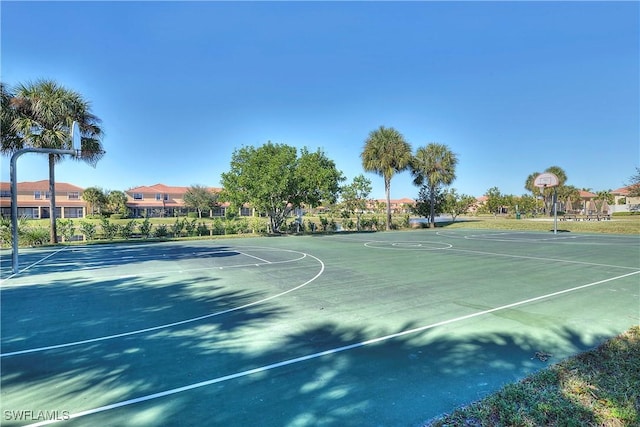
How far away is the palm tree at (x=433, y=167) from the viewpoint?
35.2m

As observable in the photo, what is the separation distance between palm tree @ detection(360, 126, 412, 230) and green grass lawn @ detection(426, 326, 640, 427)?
2858cm

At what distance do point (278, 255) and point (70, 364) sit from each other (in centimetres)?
1062

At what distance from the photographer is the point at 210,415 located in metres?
3.06

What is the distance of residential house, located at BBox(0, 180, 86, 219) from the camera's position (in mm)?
53125

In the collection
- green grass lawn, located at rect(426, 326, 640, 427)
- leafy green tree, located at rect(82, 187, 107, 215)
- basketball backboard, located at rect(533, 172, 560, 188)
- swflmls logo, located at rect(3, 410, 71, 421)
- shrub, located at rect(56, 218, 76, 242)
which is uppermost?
leafy green tree, located at rect(82, 187, 107, 215)

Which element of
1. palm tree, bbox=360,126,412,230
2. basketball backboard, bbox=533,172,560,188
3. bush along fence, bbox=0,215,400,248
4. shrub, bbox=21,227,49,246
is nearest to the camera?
shrub, bbox=21,227,49,246

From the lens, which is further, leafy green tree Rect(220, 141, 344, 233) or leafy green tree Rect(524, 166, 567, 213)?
leafy green tree Rect(524, 166, 567, 213)

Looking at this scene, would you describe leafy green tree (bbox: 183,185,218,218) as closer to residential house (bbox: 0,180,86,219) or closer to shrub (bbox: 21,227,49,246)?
residential house (bbox: 0,180,86,219)

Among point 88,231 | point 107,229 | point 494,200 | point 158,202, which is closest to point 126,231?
point 107,229

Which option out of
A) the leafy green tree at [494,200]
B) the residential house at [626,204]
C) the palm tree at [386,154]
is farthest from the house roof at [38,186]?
the residential house at [626,204]

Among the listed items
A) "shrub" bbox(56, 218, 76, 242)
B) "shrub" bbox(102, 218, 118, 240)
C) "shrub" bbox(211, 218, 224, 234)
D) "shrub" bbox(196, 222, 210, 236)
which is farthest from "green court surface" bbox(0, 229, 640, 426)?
"shrub" bbox(211, 218, 224, 234)

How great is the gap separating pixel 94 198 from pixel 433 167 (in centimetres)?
5275

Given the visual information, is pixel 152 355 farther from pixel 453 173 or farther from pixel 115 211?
pixel 115 211

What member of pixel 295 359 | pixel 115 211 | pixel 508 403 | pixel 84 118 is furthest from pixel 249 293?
pixel 115 211
